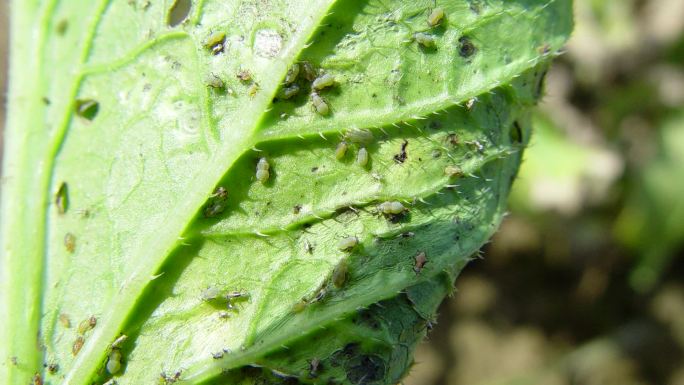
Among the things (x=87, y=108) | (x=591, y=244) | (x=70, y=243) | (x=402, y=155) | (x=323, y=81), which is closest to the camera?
(x=323, y=81)

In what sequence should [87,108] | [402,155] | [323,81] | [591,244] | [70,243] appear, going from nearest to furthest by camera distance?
[323,81] → [402,155] → [70,243] → [87,108] → [591,244]

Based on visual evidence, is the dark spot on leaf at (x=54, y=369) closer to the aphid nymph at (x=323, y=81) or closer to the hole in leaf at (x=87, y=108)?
the hole in leaf at (x=87, y=108)

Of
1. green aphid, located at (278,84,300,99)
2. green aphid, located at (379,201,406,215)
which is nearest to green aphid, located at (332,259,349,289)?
green aphid, located at (379,201,406,215)

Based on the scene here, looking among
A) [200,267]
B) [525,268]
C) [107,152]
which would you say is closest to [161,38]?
[107,152]

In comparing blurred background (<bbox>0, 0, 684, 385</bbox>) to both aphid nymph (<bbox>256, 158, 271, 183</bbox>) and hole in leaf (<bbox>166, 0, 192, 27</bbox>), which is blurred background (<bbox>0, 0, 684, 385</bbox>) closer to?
aphid nymph (<bbox>256, 158, 271, 183</bbox>)

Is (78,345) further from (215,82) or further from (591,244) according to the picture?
(591,244)

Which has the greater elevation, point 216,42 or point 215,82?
point 216,42

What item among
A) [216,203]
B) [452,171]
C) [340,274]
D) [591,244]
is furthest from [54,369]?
[591,244]

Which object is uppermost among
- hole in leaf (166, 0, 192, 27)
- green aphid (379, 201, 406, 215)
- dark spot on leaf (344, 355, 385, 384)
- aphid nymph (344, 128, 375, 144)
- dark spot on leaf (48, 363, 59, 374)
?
hole in leaf (166, 0, 192, 27)
